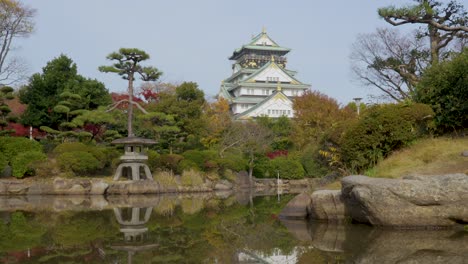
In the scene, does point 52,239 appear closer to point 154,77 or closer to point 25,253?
point 25,253

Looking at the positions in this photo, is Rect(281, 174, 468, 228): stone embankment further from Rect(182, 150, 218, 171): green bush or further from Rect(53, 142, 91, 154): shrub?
Rect(53, 142, 91, 154): shrub

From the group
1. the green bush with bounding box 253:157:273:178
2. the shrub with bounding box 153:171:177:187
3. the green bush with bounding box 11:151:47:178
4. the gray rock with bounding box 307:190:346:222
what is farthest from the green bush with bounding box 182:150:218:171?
the gray rock with bounding box 307:190:346:222

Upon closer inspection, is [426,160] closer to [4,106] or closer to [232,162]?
[232,162]

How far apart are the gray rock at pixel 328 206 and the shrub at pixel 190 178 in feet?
42.3

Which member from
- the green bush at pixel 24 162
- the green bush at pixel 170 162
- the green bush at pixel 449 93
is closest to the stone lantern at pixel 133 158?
the green bush at pixel 170 162

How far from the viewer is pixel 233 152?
2841 centimetres

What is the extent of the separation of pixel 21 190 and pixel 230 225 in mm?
13646

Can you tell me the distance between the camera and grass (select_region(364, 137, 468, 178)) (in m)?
9.05

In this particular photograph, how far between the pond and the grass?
2.03 meters

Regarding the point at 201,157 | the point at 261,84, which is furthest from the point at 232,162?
the point at 261,84

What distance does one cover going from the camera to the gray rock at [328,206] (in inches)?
347

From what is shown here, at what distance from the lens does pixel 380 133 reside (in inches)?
399

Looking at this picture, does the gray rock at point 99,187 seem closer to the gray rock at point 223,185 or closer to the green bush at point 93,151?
the green bush at point 93,151

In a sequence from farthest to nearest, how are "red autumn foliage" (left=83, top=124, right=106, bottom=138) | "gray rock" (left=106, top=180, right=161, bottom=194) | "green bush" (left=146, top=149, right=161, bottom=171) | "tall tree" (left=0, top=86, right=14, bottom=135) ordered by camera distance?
"red autumn foliage" (left=83, top=124, right=106, bottom=138)
"tall tree" (left=0, top=86, right=14, bottom=135)
"green bush" (left=146, top=149, right=161, bottom=171)
"gray rock" (left=106, top=180, right=161, bottom=194)
